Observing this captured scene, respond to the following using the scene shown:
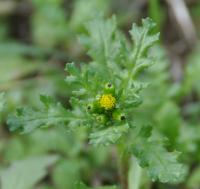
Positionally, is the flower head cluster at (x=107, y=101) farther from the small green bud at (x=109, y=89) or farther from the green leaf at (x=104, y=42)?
the green leaf at (x=104, y=42)

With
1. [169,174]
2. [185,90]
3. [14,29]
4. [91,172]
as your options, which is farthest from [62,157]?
[14,29]

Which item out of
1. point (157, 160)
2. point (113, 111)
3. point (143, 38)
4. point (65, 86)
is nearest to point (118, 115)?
point (113, 111)

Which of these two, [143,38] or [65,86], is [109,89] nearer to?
[143,38]

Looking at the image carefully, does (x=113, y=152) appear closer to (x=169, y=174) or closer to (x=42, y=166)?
(x=42, y=166)

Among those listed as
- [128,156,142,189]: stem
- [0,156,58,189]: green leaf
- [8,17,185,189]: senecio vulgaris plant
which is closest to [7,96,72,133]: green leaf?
[8,17,185,189]: senecio vulgaris plant

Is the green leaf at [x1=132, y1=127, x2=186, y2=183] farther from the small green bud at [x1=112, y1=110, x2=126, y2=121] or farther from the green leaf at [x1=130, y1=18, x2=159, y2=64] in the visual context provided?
the green leaf at [x1=130, y1=18, x2=159, y2=64]

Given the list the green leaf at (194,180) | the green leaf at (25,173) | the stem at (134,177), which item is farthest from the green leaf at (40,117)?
the green leaf at (194,180)
